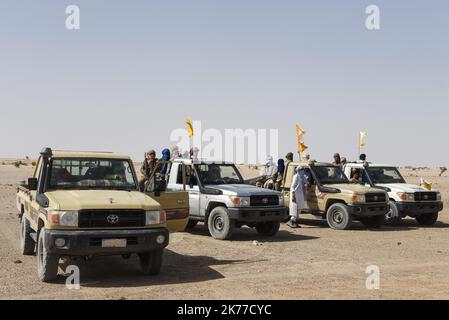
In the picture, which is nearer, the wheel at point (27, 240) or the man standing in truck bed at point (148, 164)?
the wheel at point (27, 240)

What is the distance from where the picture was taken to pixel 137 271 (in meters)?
9.21

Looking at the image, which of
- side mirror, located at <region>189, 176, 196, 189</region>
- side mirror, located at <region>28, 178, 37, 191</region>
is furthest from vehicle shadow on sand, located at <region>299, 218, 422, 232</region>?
side mirror, located at <region>28, 178, 37, 191</region>

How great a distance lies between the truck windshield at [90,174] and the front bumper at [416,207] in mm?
9989

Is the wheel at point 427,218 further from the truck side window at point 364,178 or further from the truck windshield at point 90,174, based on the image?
the truck windshield at point 90,174

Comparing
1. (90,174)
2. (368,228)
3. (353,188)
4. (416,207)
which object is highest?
(90,174)

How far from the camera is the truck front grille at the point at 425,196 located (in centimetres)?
1669

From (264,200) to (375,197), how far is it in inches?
163

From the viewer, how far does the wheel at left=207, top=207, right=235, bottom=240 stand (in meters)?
13.0

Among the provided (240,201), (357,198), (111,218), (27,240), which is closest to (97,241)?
(111,218)

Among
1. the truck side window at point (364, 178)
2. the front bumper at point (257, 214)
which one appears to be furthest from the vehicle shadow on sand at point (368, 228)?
the front bumper at point (257, 214)

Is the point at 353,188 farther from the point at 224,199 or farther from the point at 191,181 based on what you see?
the point at 191,181

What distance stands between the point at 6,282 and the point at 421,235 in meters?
10.9

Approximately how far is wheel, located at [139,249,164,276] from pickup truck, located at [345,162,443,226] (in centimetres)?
993

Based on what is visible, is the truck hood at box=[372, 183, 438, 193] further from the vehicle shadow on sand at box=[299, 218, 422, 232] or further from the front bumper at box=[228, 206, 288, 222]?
the front bumper at box=[228, 206, 288, 222]
